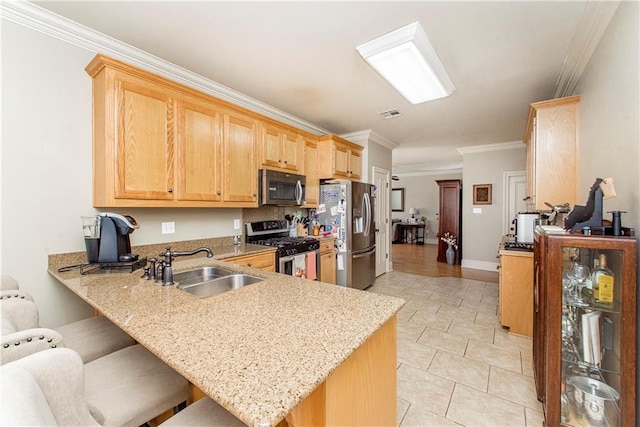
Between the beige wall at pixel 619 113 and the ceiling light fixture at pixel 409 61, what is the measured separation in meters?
1.03

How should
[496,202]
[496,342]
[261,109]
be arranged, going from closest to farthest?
[496,342], [261,109], [496,202]

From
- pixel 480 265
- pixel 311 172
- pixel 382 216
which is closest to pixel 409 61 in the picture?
pixel 311 172

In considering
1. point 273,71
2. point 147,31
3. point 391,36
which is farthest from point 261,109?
point 391,36

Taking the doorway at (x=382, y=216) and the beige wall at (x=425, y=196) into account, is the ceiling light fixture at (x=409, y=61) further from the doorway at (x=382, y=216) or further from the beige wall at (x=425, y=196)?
the beige wall at (x=425, y=196)

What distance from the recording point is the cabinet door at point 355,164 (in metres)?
4.29

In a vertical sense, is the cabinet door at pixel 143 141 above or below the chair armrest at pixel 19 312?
above

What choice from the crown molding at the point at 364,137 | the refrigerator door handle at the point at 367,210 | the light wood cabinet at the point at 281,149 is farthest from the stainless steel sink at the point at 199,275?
the crown molding at the point at 364,137

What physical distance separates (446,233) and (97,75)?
21.5 ft

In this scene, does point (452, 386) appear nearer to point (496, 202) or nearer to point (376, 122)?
point (376, 122)

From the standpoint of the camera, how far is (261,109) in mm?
3400

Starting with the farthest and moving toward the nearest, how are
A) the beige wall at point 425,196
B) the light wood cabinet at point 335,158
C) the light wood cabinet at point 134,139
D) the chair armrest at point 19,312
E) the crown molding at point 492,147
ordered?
the beige wall at point 425,196 < the crown molding at point 492,147 < the light wood cabinet at point 335,158 < the light wood cabinet at point 134,139 < the chair armrest at point 19,312

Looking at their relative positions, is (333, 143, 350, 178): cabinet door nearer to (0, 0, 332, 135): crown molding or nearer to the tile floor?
(0, 0, 332, 135): crown molding

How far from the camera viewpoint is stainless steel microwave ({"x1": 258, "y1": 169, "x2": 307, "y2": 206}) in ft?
9.73

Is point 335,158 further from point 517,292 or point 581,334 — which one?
point 581,334
